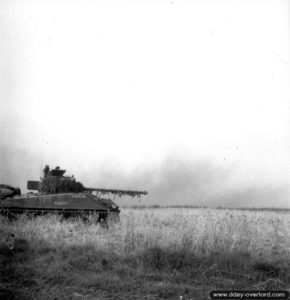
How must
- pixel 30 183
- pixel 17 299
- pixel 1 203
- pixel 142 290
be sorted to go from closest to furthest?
1. pixel 17 299
2. pixel 142 290
3. pixel 1 203
4. pixel 30 183

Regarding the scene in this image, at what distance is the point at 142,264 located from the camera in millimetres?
7195

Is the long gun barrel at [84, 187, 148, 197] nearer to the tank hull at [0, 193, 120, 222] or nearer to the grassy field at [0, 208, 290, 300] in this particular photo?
the tank hull at [0, 193, 120, 222]

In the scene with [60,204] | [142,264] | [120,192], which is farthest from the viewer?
[120,192]

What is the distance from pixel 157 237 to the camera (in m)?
8.49

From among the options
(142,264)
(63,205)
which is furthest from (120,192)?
(142,264)

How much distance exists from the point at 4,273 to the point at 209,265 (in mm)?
3733

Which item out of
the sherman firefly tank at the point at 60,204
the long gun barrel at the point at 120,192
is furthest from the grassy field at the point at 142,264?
the long gun barrel at the point at 120,192

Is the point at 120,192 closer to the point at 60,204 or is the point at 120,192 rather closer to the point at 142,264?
the point at 60,204

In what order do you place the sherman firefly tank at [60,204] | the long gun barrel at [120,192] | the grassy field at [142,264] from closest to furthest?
the grassy field at [142,264], the sherman firefly tank at [60,204], the long gun barrel at [120,192]

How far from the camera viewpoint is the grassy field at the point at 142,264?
20.0ft

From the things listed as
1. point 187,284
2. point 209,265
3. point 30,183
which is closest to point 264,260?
point 209,265

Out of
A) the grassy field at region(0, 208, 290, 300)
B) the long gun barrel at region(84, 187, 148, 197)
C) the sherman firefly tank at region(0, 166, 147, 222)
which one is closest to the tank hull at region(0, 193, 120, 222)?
the sherman firefly tank at region(0, 166, 147, 222)

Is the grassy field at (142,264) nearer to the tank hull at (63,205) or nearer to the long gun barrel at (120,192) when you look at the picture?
the tank hull at (63,205)

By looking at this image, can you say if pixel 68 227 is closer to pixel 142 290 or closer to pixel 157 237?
pixel 157 237
